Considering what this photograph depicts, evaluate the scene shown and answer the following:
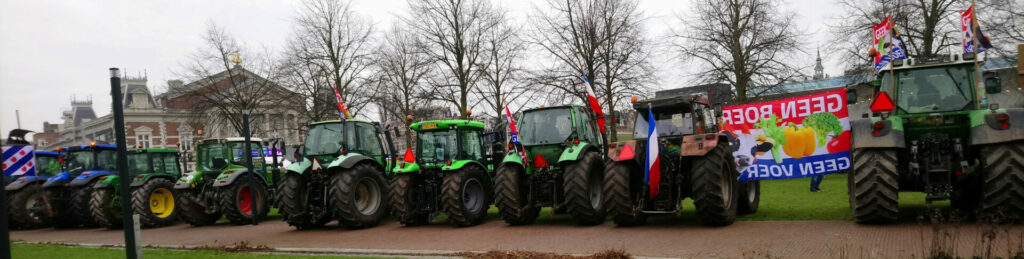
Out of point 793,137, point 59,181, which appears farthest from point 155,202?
point 793,137

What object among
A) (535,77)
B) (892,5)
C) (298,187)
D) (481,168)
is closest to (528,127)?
(481,168)

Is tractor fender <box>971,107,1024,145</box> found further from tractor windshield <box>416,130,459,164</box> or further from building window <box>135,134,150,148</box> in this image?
building window <box>135,134,150,148</box>

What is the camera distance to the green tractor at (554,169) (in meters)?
11.0

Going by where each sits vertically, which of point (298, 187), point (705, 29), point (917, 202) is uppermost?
point (705, 29)

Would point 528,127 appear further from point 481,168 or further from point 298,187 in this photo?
point 298,187

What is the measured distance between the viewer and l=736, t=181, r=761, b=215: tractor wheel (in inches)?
460

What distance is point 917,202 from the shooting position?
11.7 m

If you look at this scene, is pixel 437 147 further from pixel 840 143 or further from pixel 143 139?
pixel 143 139

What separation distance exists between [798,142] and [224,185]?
43.9ft

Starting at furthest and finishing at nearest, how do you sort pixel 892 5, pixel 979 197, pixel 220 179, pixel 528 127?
pixel 892 5 < pixel 220 179 < pixel 528 127 < pixel 979 197

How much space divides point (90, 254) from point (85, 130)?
14.9 feet

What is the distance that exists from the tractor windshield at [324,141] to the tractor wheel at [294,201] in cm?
94

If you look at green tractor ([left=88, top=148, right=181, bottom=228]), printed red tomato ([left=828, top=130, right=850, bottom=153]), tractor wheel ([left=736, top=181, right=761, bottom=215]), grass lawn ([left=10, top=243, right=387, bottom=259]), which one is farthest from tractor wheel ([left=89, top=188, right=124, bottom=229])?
printed red tomato ([left=828, top=130, right=850, bottom=153])

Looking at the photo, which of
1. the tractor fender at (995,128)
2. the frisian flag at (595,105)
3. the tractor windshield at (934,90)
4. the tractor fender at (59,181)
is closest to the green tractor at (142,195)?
the tractor fender at (59,181)
